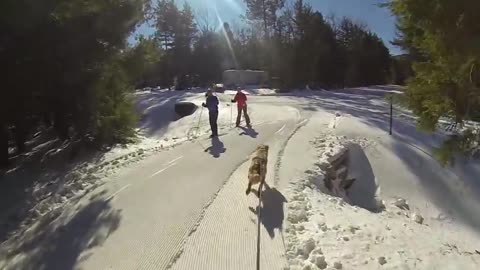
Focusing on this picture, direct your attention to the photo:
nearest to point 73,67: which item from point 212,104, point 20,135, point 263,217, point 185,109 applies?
point 20,135

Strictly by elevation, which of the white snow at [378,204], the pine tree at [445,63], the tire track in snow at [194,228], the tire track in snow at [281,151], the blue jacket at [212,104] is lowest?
the white snow at [378,204]

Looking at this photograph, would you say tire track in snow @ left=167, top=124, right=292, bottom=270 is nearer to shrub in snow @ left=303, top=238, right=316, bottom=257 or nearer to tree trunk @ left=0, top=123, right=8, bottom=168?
shrub in snow @ left=303, top=238, right=316, bottom=257

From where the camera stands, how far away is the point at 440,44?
566cm

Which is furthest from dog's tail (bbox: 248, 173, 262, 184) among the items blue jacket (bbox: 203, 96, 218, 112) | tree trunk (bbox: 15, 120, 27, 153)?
blue jacket (bbox: 203, 96, 218, 112)

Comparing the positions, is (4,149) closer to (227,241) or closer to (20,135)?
(20,135)

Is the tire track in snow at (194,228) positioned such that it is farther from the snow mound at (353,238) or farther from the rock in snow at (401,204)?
the rock in snow at (401,204)

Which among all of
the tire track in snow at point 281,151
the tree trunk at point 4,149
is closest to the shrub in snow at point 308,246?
the tire track in snow at point 281,151

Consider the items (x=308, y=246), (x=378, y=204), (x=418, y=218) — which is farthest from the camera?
(x=378, y=204)

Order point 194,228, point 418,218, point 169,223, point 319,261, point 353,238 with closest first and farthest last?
1. point 319,261
2. point 353,238
3. point 194,228
4. point 169,223
5. point 418,218

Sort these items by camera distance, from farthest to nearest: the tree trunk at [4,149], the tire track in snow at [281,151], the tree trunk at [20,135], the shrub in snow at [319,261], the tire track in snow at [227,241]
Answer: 1. the tree trunk at [4,149]
2. the tree trunk at [20,135]
3. the tire track in snow at [281,151]
4. the tire track in snow at [227,241]
5. the shrub in snow at [319,261]

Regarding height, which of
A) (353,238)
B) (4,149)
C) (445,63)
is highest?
(445,63)

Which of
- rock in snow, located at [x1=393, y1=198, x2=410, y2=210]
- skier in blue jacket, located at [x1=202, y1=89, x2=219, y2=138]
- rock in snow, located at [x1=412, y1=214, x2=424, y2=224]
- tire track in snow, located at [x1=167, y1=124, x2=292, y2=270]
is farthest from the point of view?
skier in blue jacket, located at [x1=202, y1=89, x2=219, y2=138]

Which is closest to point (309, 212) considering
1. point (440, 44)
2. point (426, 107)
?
point (426, 107)

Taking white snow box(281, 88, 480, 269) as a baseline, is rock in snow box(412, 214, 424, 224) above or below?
below
